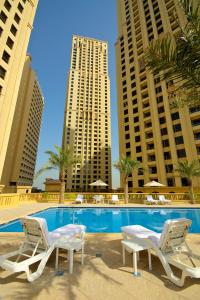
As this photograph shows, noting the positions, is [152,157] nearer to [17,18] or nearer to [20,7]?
[17,18]

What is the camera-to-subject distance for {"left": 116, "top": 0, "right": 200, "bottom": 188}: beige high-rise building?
29.2 m

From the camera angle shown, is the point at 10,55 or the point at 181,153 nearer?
the point at 10,55

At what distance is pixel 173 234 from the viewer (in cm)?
340

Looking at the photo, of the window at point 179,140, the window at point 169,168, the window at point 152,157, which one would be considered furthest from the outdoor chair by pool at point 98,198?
the window at point 179,140

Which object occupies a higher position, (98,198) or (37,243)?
(98,198)

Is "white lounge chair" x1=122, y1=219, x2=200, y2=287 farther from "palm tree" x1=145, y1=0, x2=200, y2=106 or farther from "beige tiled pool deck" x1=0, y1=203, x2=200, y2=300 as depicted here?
"palm tree" x1=145, y1=0, x2=200, y2=106

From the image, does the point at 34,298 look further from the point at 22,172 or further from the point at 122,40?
the point at 22,172

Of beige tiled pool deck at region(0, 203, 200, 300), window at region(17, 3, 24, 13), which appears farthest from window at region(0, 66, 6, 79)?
beige tiled pool deck at region(0, 203, 200, 300)

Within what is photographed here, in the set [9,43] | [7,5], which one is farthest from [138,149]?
[7,5]

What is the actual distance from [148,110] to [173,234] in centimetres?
3551

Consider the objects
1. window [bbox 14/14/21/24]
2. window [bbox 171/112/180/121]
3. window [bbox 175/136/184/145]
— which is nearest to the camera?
window [bbox 14/14/21/24]

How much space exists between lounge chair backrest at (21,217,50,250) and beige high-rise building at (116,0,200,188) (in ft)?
92.5

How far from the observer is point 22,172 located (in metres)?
58.5

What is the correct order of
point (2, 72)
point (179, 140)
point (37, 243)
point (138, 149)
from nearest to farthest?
1. point (37, 243)
2. point (2, 72)
3. point (179, 140)
4. point (138, 149)
